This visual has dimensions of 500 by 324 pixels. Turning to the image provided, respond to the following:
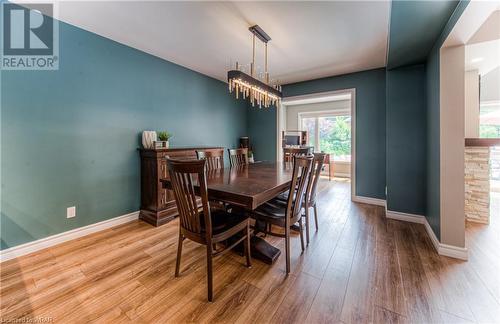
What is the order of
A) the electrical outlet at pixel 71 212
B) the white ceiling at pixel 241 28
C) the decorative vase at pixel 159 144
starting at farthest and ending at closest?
the decorative vase at pixel 159 144 < the electrical outlet at pixel 71 212 < the white ceiling at pixel 241 28

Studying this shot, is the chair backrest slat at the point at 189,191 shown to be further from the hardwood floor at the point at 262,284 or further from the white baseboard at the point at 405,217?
the white baseboard at the point at 405,217

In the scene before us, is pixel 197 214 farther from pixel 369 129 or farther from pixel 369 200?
pixel 369 129

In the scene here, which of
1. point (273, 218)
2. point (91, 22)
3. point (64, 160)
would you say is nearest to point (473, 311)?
point (273, 218)

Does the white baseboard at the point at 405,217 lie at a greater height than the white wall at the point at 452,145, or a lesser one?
lesser

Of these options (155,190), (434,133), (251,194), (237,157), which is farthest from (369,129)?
(155,190)

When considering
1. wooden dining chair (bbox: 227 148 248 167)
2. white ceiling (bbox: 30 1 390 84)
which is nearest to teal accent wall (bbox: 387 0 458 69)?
white ceiling (bbox: 30 1 390 84)

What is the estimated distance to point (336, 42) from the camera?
2.78 m

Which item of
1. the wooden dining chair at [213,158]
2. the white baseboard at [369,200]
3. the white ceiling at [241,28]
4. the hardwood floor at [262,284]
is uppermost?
the white ceiling at [241,28]

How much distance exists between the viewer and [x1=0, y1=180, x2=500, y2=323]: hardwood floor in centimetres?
136

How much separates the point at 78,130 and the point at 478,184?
17.8ft

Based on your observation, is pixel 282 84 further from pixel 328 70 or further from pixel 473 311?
pixel 473 311

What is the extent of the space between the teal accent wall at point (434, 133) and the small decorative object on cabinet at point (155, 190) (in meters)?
3.30

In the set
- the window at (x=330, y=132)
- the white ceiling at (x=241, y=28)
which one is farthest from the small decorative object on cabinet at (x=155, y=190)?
the window at (x=330, y=132)

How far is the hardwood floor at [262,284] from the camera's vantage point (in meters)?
1.36
